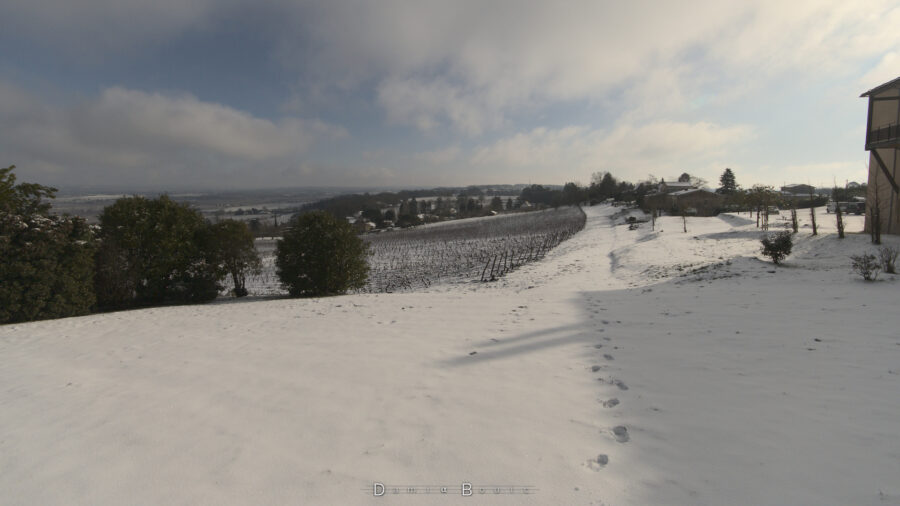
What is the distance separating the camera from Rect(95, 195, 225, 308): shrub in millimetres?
10961

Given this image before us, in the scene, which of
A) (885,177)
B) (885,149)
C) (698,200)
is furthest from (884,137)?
(698,200)

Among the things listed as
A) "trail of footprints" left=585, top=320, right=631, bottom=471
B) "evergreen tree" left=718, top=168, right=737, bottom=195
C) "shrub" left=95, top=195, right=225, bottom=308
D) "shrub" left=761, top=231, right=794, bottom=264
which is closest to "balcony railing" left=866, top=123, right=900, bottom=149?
"shrub" left=761, top=231, right=794, bottom=264

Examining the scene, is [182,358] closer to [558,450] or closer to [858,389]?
[558,450]

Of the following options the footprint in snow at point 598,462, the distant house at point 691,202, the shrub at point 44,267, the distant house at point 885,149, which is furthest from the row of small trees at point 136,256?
the distant house at point 691,202

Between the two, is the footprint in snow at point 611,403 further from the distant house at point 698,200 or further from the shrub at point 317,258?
the distant house at point 698,200

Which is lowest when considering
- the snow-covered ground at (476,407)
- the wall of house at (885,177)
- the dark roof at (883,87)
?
the snow-covered ground at (476,407)

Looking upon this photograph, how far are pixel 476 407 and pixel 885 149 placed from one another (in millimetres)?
23908

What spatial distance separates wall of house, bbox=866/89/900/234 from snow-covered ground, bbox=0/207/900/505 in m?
13.0

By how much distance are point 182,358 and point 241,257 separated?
978cm

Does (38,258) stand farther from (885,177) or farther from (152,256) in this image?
(885,177)

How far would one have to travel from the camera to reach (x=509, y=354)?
5.46m

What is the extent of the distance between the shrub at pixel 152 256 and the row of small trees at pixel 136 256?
26mm

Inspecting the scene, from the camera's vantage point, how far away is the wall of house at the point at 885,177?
15.3 meters

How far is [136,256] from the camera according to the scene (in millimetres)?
11539
